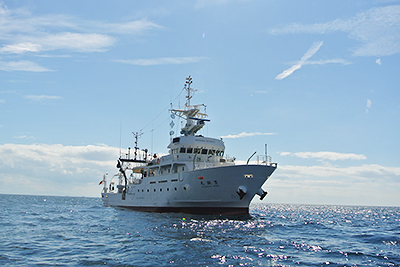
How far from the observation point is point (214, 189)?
28828 mm

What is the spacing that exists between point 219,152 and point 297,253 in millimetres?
A: 21851

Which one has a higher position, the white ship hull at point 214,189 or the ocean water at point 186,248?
the white ship hull at point 214,189

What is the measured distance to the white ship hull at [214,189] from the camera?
28172mm

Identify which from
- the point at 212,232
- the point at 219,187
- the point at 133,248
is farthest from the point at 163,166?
the point at 133,248

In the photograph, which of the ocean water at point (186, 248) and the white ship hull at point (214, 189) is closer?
the ocean water at point (186, 248)

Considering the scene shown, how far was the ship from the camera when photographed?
28438 mm

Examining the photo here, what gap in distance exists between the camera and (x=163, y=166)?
3644 centimetres

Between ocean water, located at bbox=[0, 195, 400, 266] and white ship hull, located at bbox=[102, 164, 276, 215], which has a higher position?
white ship hull, located at bbox=[102, 164, 276, 215]

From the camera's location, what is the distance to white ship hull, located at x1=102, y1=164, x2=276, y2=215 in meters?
28.2

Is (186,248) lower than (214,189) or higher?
lower

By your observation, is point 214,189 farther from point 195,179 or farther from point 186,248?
point 186,248

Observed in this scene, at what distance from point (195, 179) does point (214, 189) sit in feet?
7.10

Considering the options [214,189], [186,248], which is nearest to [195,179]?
[214,189]

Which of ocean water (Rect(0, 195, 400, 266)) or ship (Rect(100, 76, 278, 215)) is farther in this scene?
ship (Rect(100, 76, 278, 215))
